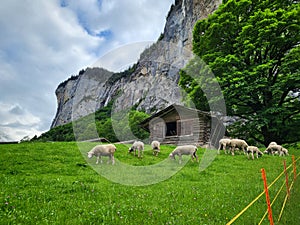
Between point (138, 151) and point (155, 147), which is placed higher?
point (155, 147)

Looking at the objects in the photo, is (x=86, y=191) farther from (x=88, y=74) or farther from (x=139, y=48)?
(x=139, y=48)

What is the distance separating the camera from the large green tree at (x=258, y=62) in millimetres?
22812

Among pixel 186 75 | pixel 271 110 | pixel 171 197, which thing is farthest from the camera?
pixel 186 75

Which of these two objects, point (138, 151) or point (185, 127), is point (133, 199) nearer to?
point (138, 151)

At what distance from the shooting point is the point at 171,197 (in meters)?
8.38

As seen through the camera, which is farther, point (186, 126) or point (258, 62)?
point (186, 126)

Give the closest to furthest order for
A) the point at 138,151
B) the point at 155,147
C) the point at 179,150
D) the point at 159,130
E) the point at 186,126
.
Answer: the point at 179,150
the point at 138,151
the point at 155,147
the point at 186,126
the point at 159,130

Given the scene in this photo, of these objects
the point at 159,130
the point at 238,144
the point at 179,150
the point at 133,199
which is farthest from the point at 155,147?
the point at 159,130

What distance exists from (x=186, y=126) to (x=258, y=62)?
39.2ft

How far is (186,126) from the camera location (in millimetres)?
32562

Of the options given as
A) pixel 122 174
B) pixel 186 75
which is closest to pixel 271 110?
pixel 186 75

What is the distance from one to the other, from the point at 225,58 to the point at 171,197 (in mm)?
19481

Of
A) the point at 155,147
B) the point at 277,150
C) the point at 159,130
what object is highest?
the point at 159,130

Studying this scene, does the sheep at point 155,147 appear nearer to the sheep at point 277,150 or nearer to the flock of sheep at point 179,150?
the flock of sheep at point 179,150
